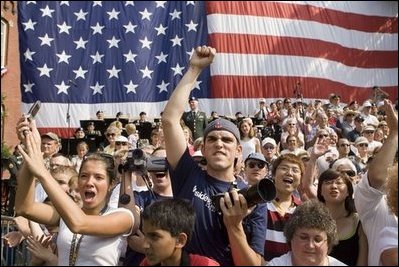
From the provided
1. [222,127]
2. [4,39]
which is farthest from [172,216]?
[4,39]

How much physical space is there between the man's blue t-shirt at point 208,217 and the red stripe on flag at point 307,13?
16.2m

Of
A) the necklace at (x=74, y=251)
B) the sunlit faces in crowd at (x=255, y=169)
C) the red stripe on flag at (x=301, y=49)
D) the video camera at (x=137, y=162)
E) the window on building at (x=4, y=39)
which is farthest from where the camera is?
the window on building at (x=4, y=39)

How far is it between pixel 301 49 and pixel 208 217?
60.4 feet

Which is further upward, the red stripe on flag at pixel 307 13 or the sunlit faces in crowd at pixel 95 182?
the red stripe on flag at pixel 307 13

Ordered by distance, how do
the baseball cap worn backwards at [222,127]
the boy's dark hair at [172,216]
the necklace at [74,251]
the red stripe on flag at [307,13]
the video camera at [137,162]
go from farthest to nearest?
the red stripe on flag at [307,13], the baseball cap worn backwards at [222,127], the video camera at [137,162], the necklace at [74,251], the boy's dark hair at [172,216]

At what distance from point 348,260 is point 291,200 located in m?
0.69

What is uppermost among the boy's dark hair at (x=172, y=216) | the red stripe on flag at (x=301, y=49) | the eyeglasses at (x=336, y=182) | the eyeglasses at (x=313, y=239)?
the red stripe on flag at (x=301, y=49)

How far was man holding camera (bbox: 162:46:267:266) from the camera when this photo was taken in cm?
326

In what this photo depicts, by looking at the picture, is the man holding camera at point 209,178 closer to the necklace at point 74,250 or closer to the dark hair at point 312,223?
the dark hair at point 312,223

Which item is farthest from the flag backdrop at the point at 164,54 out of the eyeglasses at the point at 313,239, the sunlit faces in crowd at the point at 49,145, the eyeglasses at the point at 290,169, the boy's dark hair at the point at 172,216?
the eyeglasses at the point at 313,239

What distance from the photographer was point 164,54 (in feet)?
59.9

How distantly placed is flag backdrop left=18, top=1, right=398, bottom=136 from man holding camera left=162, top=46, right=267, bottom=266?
1392cm

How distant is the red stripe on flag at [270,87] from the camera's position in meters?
19.0

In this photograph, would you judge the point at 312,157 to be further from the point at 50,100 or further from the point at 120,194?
the point at 50,100
